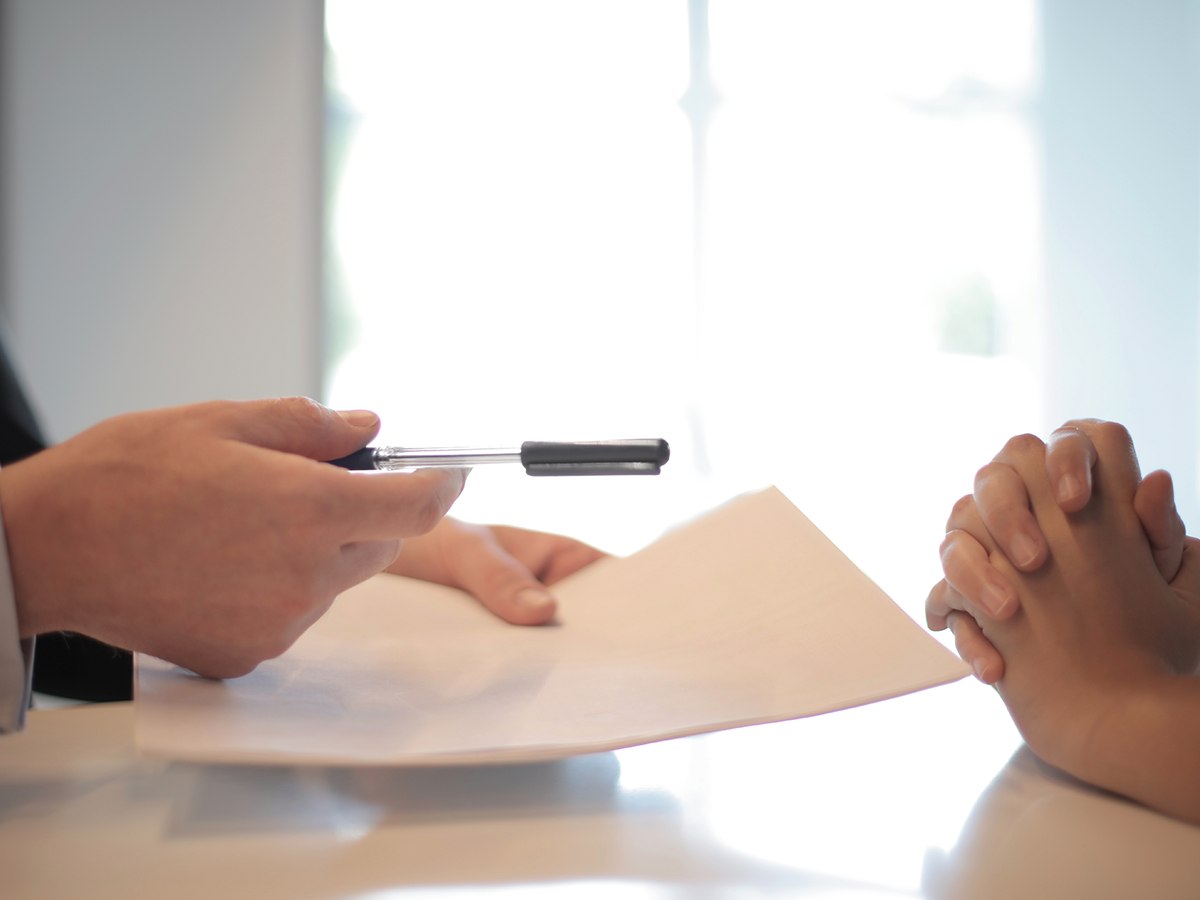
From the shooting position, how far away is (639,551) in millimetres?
481

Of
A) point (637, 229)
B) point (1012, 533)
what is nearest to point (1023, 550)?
point (1012, 533)

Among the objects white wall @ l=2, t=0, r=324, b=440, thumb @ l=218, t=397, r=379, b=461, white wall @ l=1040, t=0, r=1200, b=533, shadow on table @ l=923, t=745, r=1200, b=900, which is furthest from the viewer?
white wall @ l=1040, t=0, r=1200, b=533

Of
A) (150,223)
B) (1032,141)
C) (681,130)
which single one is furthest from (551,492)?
(1032,141)

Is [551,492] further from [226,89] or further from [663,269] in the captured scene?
[226,89]

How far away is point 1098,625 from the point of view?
12.8 inches

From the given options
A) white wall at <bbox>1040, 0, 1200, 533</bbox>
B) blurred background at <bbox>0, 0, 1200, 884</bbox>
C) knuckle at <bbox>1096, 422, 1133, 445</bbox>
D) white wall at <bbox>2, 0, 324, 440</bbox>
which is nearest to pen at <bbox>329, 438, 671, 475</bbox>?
knuckle at <bbox>1096, 422, 1133, 445</bbox>

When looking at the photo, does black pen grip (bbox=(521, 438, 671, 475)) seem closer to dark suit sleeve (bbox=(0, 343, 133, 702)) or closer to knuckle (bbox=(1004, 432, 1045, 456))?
knuckle (bbox=(1004, 432, 1045, 456))

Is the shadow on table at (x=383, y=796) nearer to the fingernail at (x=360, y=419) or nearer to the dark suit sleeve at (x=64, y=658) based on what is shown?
the fingernail at (x=360, y=419)

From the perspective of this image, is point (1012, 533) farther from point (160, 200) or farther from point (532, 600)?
point (160, 200)

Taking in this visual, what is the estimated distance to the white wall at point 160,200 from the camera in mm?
2098

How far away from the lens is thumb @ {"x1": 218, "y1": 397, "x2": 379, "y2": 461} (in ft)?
1.02

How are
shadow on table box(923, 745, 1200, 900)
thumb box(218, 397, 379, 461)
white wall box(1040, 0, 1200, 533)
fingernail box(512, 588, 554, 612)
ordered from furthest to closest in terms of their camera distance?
white wall box(1040, 0, 1200, 533)
fingernail box(512, 588, 554, 612)
thumb box(218, 397, 379, 461)
shadow on table box(923, 745, 1200, 900)

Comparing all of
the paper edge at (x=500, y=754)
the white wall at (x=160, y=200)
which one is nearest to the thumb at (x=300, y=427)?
the paper edge at (x=500, y=754)

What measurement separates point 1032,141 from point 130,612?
2.69 m
